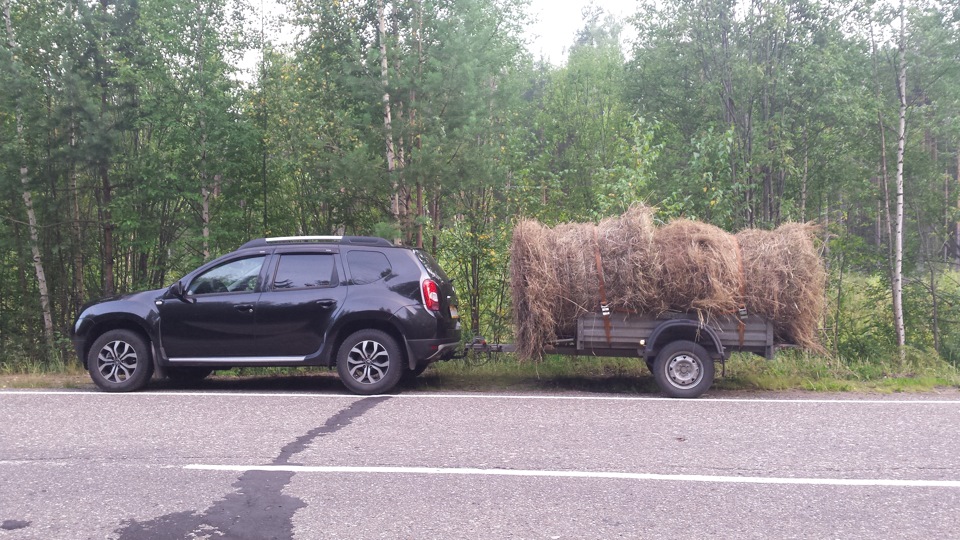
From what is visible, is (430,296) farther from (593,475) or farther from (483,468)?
(593,475)

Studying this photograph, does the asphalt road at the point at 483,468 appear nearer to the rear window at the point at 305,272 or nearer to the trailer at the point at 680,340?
the trailer at the point at 680,340

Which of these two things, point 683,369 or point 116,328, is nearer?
point 683,369

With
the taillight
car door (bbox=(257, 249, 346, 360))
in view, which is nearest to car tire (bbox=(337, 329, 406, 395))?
car door (bbox=(257, 249, 346, 360))

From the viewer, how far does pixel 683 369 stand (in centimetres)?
859

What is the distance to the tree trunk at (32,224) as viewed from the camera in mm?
12727

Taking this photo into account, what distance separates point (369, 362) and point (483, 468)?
11.3 ft

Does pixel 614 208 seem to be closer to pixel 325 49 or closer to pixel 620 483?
pixel 325 49

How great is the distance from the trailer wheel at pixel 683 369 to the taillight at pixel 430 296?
8.65 ft

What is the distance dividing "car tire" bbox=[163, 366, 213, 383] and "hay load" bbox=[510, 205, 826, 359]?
169 inches

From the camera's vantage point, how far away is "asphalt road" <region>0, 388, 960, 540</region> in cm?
451

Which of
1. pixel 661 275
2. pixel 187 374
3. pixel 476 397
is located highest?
pixel 661 275

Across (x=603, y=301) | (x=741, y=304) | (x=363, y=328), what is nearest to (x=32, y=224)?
(x=363, y=328)

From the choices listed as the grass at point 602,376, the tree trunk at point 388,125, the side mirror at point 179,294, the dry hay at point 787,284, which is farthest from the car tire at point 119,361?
the dry hay at point 787,284

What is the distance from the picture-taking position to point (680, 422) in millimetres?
7156
